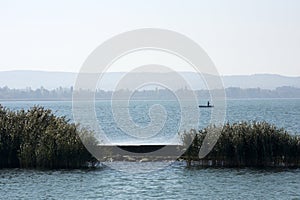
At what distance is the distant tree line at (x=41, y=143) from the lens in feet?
127

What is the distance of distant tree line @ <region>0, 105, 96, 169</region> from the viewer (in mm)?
38594

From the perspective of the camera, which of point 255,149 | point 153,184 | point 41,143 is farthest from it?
point 255,149

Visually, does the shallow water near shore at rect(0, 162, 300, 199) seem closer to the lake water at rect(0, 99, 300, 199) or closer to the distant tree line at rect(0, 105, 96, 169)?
the lake water at rect(0, 99, 300, 199)

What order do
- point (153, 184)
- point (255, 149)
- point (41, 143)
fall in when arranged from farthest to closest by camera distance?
point (255, 149)
point (41, 143)
point (153, 184)

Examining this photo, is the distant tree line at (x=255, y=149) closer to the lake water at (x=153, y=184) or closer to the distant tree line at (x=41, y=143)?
the lake water at (x=153, y=184)

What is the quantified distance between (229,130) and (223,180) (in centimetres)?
553

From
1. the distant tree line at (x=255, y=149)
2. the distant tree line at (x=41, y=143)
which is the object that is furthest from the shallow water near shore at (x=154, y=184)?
the distant tree line at (x=255, y=149)

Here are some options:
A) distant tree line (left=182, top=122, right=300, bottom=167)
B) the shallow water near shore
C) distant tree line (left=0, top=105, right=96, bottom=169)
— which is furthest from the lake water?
distant tree line (left=182, top=122, right=300, bottom=167)

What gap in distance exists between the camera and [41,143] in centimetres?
3872

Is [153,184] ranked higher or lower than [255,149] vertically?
lower

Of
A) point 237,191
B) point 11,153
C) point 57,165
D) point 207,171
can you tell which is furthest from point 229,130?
point 11,153

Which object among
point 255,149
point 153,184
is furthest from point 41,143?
point 255,149

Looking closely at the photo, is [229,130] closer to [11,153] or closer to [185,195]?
[185,195]

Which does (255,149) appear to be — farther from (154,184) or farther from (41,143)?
(41,143)
